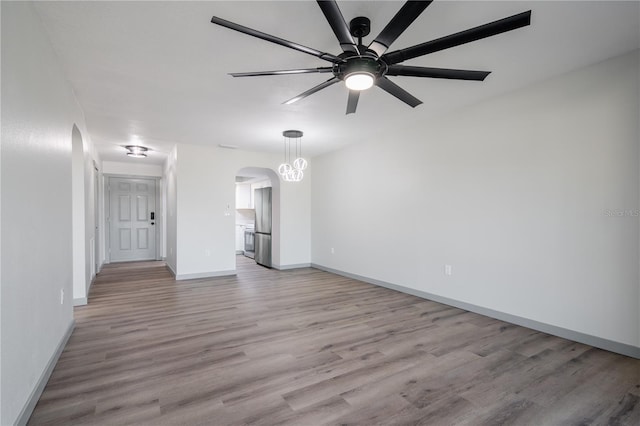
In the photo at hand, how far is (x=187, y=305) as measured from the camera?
14.1 ft

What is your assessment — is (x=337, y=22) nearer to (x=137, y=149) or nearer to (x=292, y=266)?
(x=137, y=149)

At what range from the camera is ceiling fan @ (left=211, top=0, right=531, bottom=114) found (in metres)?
1.70

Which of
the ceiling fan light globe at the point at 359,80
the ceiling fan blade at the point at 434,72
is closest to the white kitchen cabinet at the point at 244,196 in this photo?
the ceiling fan light globe at the point at 359,80

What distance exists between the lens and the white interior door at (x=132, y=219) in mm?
8156

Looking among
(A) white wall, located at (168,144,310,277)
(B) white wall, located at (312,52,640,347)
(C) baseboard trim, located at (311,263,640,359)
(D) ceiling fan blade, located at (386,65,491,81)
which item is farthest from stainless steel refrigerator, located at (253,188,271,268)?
(D) ceiling fan blade, located at (386,65,491,81)

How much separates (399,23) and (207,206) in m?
5.26

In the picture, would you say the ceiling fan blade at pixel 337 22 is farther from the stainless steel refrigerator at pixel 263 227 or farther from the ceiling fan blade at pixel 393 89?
the stainless steel refrigerator at pixel 263 227

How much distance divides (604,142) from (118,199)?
31.0 feet

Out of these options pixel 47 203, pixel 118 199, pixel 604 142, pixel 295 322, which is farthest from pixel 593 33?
pixel 118 199

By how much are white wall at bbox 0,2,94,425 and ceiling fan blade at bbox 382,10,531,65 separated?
7.24 feet

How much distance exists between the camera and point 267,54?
2701 millimetres

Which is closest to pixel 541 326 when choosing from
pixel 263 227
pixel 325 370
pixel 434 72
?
pixel 325 370

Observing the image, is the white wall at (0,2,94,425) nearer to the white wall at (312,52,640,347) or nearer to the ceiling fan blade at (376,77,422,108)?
the ceiling fan blade at (376,77,422,108)

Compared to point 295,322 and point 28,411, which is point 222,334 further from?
point 28,411
